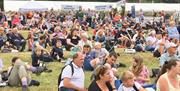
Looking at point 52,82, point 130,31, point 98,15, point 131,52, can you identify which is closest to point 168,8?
point 98,15

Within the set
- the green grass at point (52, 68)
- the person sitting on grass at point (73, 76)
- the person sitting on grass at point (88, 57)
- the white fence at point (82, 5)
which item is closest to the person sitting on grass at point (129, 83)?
the person sitting on grass at point (73, 76)

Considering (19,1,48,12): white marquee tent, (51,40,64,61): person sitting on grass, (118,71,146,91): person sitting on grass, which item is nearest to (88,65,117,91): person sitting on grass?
(118,71,146,91): person sitting on grass

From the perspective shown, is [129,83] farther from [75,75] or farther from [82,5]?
[82,5]

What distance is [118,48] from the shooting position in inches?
816

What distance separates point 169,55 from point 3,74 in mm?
4457

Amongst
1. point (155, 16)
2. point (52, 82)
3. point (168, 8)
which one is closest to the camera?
point (52, 82)

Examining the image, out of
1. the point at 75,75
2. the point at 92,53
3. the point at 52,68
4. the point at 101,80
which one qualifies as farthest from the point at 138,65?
the point at 52,68

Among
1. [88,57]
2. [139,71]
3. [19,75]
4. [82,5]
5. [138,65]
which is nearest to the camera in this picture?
[138,65]

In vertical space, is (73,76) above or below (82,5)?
above

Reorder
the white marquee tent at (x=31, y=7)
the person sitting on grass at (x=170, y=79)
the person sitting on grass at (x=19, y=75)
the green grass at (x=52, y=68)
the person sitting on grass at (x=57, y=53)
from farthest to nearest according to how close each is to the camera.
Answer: the white marquee tent at (x=31, y=7), the person sitting on grass at (x=57, y=53), the green grass at (x=52, y=68), the person sitting on grass at (x=19, y=75), the person sitting on grass at (x=170, y=79)

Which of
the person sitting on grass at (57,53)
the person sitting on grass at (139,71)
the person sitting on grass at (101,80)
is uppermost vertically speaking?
the person sitting on grass at (101,80)

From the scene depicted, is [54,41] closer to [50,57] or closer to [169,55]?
[50,57]

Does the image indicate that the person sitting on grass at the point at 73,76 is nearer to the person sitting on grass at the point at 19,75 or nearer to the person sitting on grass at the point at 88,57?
the person sitting on grass at the point at 19,75

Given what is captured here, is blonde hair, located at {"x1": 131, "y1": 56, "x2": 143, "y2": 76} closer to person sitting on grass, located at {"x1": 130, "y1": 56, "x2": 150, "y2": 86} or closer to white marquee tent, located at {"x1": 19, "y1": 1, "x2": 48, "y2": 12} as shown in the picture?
person sitting on grass, located at {"x1": 130, "y1": 56, "x2": 150, "y2": 86}
